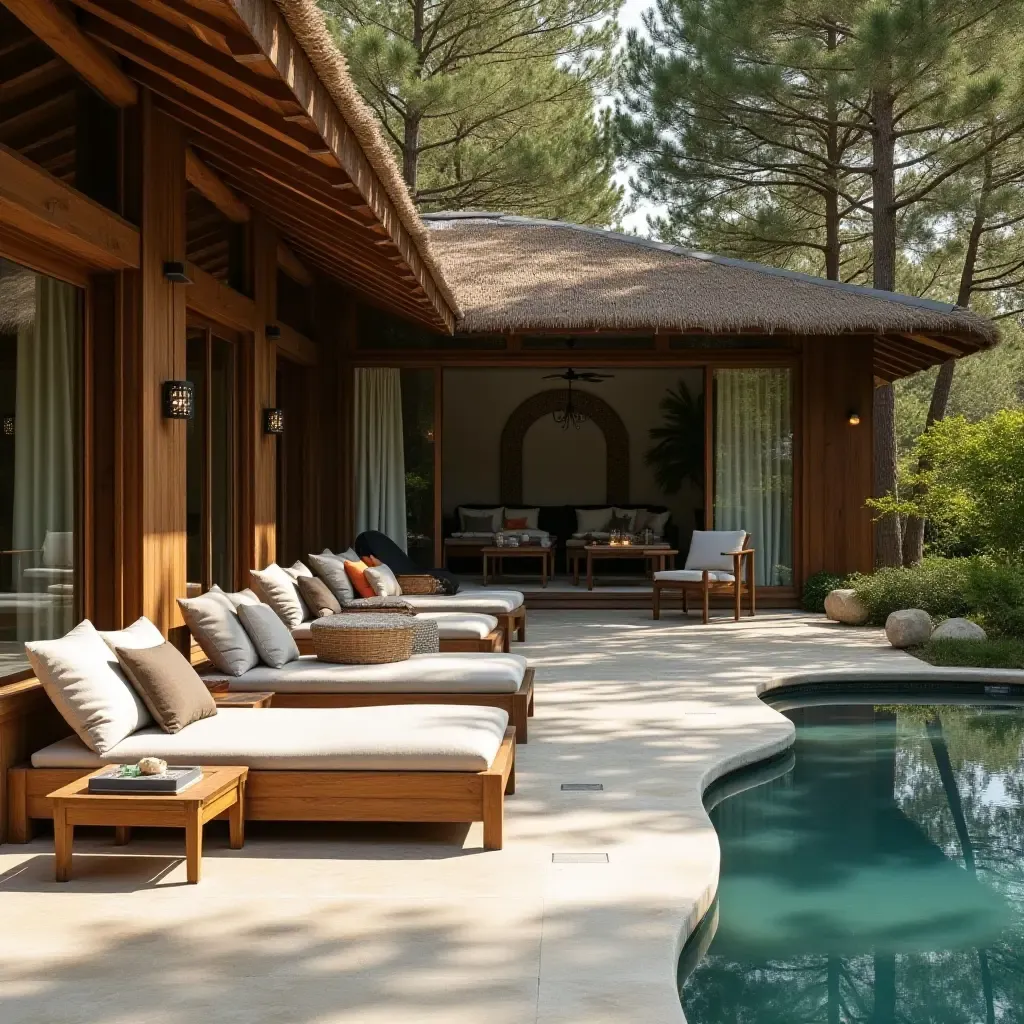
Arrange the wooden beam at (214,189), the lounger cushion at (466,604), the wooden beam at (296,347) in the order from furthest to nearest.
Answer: the wooden beam at (296,347), the lounger cushion at (466,604), the wooden beam at (214,189)

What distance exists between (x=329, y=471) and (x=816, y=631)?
513 centimetres

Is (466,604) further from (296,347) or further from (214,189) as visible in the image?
(214,189)

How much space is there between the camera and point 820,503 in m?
13.2

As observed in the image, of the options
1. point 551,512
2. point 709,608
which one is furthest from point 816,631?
point 551,512

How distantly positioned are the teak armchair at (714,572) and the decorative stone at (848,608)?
87 cm

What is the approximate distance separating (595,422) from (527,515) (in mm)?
1872

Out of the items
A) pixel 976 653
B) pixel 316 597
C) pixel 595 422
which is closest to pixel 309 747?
pixel 316 597

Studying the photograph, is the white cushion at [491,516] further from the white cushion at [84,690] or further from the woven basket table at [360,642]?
the white cushion at [84,690]

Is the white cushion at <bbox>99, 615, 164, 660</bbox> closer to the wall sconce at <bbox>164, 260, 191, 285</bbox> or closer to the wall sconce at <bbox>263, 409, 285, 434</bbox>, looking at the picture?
the wall sconce at <bbox>164, 260, 191, 285</bbox>

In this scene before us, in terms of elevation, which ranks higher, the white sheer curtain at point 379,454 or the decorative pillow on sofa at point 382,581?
the white sheer curtain at point 379,454

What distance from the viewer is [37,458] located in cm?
547

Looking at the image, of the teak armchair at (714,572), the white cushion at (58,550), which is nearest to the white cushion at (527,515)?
the teak armchair at (714,572)

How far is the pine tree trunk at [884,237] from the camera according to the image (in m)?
16.9

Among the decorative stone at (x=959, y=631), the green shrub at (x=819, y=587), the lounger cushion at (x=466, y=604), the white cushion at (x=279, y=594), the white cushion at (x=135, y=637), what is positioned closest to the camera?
the white cushion at (x=135, y=637)
